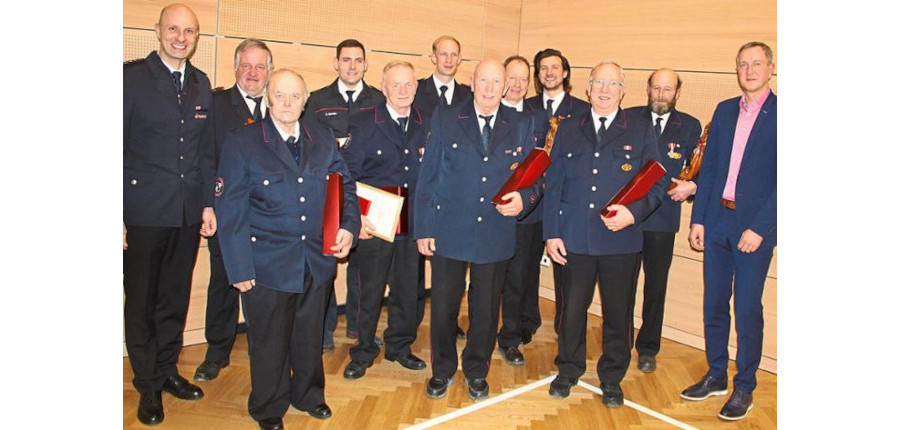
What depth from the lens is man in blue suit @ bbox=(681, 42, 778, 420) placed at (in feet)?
12.3

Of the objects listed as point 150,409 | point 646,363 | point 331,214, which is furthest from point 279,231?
point 646,363

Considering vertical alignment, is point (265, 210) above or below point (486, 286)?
above

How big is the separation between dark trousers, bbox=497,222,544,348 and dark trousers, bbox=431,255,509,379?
2.29 feet

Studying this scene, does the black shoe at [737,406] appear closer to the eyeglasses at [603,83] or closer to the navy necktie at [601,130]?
the navy necktie at [601,130]

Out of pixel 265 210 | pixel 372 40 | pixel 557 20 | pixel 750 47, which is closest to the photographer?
pixel 265 210

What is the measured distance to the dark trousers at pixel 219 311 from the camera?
419 centimetres

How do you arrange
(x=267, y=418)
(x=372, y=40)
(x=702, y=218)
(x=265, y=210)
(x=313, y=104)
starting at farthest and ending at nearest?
(x=372, y=40) < (x=313, y=104) < (x=702, y=218) < (x=267, y=418) < (x=265, y=210)

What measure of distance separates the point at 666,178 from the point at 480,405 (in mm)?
1765

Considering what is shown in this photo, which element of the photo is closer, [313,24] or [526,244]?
[526,244]

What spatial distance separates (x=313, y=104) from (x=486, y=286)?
1.67 metres

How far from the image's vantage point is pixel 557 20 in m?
6.09

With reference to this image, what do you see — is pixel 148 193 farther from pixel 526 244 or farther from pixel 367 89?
pixel 526 244

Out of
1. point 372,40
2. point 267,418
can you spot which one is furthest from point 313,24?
point 267,418

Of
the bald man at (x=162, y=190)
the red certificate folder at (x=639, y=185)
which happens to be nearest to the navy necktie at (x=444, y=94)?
the red certificate folder at (x=639, y=185)
